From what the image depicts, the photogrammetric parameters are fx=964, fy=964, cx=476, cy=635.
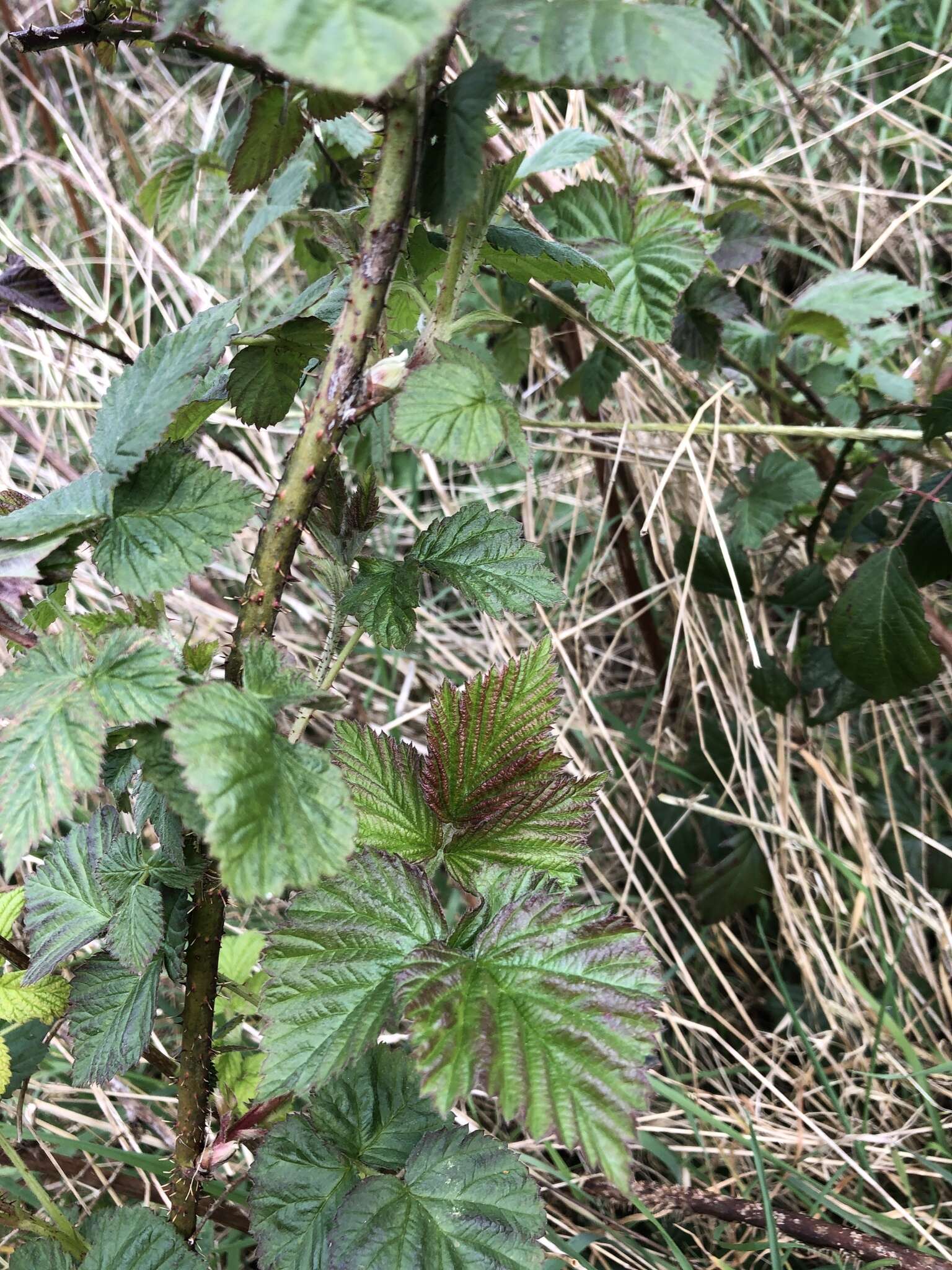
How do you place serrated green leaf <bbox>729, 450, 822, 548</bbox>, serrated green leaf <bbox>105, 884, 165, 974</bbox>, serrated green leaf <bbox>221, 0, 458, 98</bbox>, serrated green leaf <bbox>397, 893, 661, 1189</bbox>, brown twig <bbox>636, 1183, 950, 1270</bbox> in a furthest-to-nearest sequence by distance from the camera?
serrated green leaf <bbox>729, 450, 822, 548</bbox> < brown twig <bbox>636, 1183, 950, 1270</bbox> < serrated green leaf <bbox>105, 884, 165, 974</bbox> < serrated green leaf <bbox>397, 893, 661, 1189</bbox> < serrated green leaf <bbox>221, 0, 458, 98</bbox>

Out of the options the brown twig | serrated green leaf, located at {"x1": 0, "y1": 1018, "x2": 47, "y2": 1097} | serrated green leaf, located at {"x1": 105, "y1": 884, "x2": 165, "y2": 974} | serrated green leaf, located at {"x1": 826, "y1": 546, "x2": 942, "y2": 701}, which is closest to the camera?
serrated green leaf, located at {"x1": 105, "y1": 884, "x2": 165, "y2": 974}

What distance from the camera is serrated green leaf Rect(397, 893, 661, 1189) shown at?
0.46 m

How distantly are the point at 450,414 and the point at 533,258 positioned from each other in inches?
7.2

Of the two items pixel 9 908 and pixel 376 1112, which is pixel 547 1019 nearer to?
pixel 376 1112

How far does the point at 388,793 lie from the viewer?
2.02ft

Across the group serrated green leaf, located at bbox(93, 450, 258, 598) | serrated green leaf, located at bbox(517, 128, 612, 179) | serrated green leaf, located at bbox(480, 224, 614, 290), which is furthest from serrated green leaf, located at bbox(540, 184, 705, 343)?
serrated green leaf, located at bbox(93, 450, 258, 598)

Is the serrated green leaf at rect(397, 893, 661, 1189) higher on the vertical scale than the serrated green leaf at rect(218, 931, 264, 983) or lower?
higher

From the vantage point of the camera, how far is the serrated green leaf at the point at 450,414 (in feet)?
1.59

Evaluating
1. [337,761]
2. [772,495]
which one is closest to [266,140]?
[337,761]

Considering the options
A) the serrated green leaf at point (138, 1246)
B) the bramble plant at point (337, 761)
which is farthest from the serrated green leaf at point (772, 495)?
the serrated green leaf at point (138, 1246)

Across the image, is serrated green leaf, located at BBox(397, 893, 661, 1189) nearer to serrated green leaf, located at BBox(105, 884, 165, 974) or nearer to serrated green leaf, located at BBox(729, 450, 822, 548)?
serrated green leaf, located at BBox(105, 884, 165, 974)

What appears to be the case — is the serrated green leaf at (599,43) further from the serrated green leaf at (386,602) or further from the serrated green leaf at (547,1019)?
the serrated green leaf at (547,1019)

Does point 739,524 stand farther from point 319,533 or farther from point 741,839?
point 319,533

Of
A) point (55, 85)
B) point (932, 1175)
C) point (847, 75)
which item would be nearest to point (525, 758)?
point (932, 1175)
